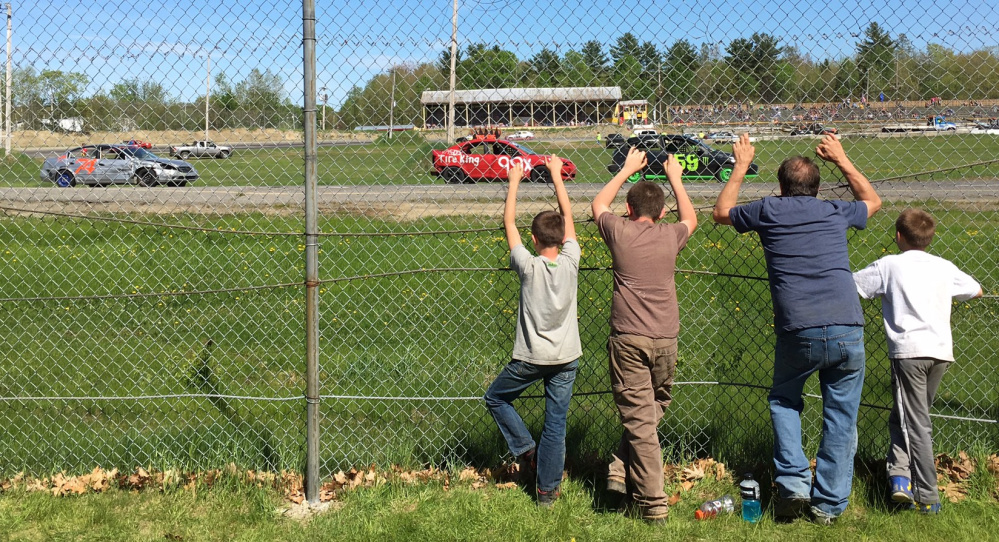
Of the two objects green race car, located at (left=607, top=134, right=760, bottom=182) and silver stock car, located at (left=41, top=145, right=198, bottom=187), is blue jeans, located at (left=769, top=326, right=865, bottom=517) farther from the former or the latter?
silver stock car, located at (left=41, top=145, right=198, bottom=187)

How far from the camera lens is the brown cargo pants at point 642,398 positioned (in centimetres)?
374

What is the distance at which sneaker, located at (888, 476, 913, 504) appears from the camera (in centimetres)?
377

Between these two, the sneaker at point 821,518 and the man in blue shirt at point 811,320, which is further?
the sneaker at point 821,518

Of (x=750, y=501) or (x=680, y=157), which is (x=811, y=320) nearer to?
(x=750, y=501)

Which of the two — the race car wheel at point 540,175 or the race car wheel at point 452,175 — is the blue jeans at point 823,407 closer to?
the race car wheel at point 540,175

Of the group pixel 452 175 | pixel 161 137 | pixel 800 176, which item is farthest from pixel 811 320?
pixel 161 137

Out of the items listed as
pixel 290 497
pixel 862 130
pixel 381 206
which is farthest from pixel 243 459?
pixel 862 130

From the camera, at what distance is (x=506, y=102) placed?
418 centimetres

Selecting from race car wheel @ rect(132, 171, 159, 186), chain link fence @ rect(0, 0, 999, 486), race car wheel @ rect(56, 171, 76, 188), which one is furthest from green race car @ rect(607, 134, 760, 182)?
race car wheel @ rect(56, 171, 76, 188)

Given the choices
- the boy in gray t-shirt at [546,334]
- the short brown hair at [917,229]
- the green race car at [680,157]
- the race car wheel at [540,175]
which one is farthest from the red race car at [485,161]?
the short brown hair at [917,229]

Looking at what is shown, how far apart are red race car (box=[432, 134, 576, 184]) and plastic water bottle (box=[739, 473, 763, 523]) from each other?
182 cm

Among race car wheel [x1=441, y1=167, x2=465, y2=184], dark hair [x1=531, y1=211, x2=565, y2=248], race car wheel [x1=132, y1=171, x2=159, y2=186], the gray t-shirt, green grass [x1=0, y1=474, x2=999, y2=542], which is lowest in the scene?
green grass [x1=0, y1=474, x2=999, y2=542]

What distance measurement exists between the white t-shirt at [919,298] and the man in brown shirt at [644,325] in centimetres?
98

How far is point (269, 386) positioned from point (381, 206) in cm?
177
